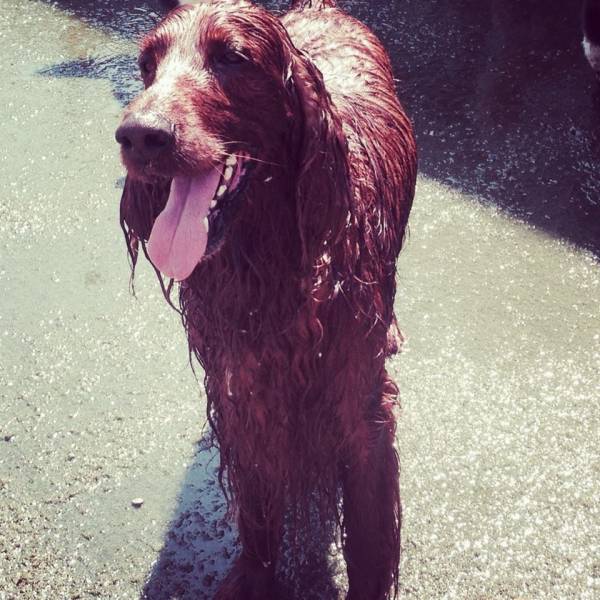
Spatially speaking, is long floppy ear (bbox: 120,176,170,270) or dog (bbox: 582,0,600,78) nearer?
long floppy ear (bbox: 120,176,170,270)

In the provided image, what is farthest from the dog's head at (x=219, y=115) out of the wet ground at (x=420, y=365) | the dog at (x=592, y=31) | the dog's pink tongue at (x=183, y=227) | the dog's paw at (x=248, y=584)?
the dog at (x=592, y=31)

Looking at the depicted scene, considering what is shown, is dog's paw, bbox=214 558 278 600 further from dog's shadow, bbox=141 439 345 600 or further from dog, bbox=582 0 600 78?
dog, bbox=582 0 600 78

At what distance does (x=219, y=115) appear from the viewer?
1717mm

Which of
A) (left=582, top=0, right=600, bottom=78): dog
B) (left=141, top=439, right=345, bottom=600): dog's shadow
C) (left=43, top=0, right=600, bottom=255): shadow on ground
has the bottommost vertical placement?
(left=141, top=439, right=345, bottom=600): dog's shadow

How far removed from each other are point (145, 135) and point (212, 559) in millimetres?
1707

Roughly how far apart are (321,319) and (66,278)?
228cm

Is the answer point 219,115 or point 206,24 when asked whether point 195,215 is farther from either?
point 206,24

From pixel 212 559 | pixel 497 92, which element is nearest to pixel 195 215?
pixel 212 559

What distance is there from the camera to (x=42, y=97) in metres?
5.32

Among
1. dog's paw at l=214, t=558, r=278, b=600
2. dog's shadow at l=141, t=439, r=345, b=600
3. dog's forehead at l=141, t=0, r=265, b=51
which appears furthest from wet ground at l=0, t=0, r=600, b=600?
dog's forehead at l=141, t=0, r=265, b=51

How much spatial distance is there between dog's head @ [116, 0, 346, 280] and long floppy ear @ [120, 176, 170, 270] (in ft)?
0.18

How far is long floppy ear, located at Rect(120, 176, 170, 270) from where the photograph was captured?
6.15ft

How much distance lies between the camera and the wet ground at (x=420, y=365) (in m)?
2.69

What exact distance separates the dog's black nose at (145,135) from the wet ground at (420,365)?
166 cm
